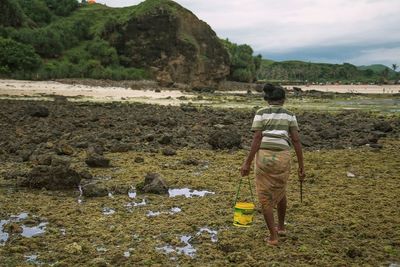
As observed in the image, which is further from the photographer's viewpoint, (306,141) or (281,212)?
(306,141)

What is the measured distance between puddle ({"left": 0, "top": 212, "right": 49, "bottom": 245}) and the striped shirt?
3.30 m

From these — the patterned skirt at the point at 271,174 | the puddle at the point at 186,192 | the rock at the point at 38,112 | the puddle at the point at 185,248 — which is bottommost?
the puddle at the point at 186,192

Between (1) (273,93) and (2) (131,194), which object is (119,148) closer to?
(2) (131,194)

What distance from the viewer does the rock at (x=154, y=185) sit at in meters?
9.23

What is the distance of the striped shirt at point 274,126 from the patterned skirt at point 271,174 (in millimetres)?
91

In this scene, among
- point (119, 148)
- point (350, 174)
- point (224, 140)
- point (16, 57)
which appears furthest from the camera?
point (16, 57)

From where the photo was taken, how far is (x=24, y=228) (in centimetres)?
705

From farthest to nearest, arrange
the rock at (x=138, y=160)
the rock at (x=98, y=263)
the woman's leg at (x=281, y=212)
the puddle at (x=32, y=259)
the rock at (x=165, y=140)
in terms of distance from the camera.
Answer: the rock at (x=165, y=140), the rock at (x=138, y=160), the woman's leg at (x=281, y=212), the puddle at (x=32, y=259), the rock at (x=98, y=263)

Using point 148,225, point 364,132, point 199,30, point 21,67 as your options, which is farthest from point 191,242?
point 199,30

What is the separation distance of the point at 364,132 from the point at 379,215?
39.9ft

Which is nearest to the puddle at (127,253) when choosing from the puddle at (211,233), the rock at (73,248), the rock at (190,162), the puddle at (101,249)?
the puddle at (101,249)

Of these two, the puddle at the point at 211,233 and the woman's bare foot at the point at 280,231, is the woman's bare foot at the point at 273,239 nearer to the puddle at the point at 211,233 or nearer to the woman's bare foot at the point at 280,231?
the woman's bare foot at the point at 280,231

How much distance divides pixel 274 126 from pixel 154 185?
11.7 ft

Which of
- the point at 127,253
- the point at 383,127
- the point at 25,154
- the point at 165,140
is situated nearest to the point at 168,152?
the point at 165,140
